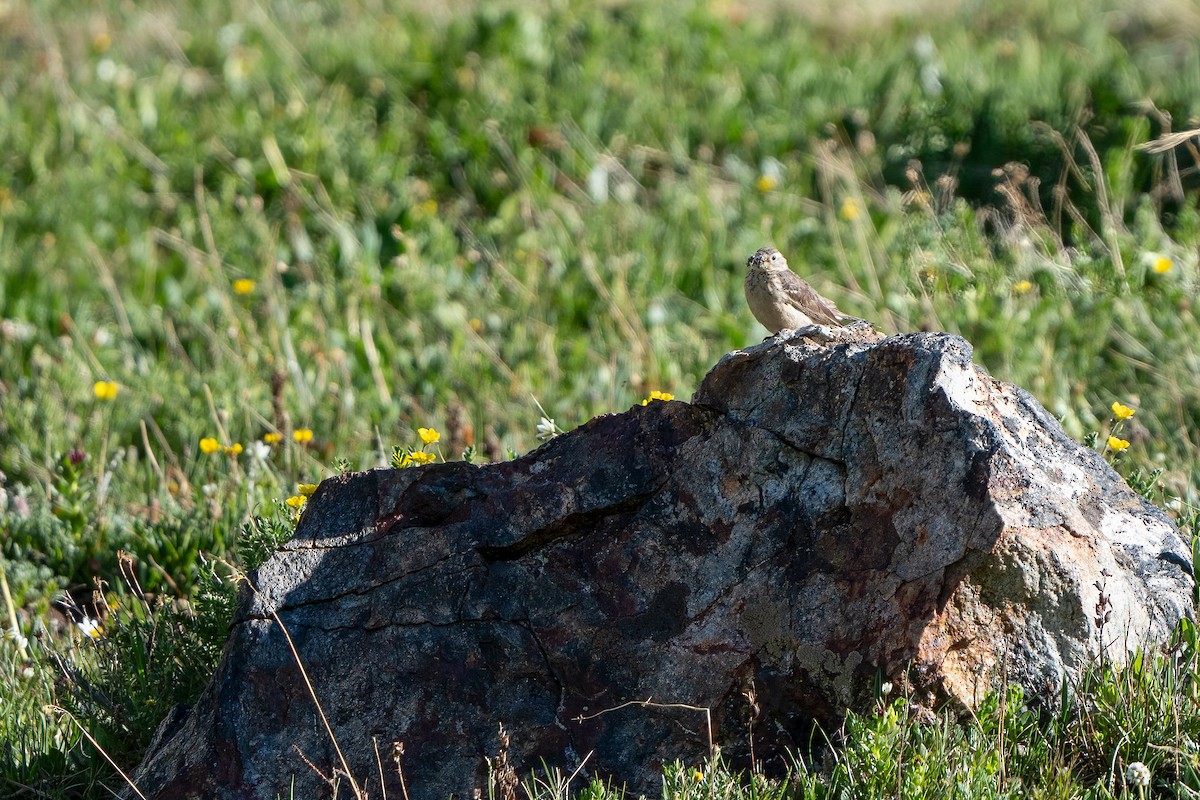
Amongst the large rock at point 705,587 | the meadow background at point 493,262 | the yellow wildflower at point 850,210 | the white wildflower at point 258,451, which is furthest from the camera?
the yellow wildflower at point 850,210

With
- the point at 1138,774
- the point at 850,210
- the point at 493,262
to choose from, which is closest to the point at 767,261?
→ the point at 1138,774

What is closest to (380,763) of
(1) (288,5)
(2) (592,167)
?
(2) (592,167)

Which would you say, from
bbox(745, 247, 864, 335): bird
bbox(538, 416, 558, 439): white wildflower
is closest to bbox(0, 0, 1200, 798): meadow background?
bbox(538, 416, 558, 439): white wildflower

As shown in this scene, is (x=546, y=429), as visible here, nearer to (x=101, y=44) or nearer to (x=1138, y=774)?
(x=1138, y=774)

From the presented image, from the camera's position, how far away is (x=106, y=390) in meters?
6.59

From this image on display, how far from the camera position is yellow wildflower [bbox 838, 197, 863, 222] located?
8250 mm

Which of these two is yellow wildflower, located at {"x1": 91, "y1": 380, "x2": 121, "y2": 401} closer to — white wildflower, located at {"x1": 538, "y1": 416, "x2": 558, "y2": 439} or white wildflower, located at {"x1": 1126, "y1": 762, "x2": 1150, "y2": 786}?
white wildflower, located at {"x1": 538, "y1": 416, "x2": 558, "y2": 439}

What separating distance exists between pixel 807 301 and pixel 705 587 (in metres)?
1.56

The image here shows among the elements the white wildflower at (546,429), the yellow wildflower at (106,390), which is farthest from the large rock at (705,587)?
the yellow wildflower at (106,390)

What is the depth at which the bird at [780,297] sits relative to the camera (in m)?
4.87

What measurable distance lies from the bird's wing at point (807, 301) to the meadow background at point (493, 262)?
1.15m

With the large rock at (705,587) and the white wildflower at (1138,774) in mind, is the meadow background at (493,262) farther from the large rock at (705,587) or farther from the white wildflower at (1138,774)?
the large rock at (705,587)

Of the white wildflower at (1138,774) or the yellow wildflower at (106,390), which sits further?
the yellow wildflower at (106,390)

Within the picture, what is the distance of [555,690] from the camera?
12.2 ft
